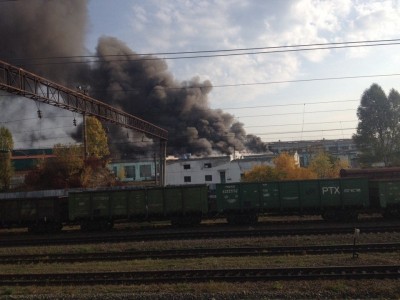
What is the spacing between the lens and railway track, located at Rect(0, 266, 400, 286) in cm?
957

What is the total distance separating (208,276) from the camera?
32.8 feet

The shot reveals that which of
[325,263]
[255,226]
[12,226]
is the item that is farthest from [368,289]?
[12,226]

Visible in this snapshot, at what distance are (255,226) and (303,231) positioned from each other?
370cm

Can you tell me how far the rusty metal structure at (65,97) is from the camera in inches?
832

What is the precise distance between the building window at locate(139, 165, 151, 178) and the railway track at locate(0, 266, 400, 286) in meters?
65.5

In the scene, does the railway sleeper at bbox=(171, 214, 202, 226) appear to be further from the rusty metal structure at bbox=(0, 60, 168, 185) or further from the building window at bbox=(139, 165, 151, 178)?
the building window at bbox=(139, 165, 151, 178)

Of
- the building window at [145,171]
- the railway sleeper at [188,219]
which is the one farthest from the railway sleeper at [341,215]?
→ the building window at [145,171]

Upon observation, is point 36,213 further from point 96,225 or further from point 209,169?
point 209,169

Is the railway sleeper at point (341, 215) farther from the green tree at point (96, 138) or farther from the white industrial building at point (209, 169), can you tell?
the green tree at point (96, 138)

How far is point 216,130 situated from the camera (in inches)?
2606

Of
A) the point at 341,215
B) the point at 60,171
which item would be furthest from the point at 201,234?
the point at 60,171

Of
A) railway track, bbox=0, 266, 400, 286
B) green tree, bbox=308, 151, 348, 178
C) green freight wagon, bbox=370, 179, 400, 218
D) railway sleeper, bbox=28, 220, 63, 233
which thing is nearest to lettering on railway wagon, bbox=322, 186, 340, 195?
green freight wagon, bbox=370, 179, 400, 218

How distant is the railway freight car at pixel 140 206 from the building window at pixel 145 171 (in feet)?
178

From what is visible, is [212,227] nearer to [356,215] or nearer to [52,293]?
[356,215]
